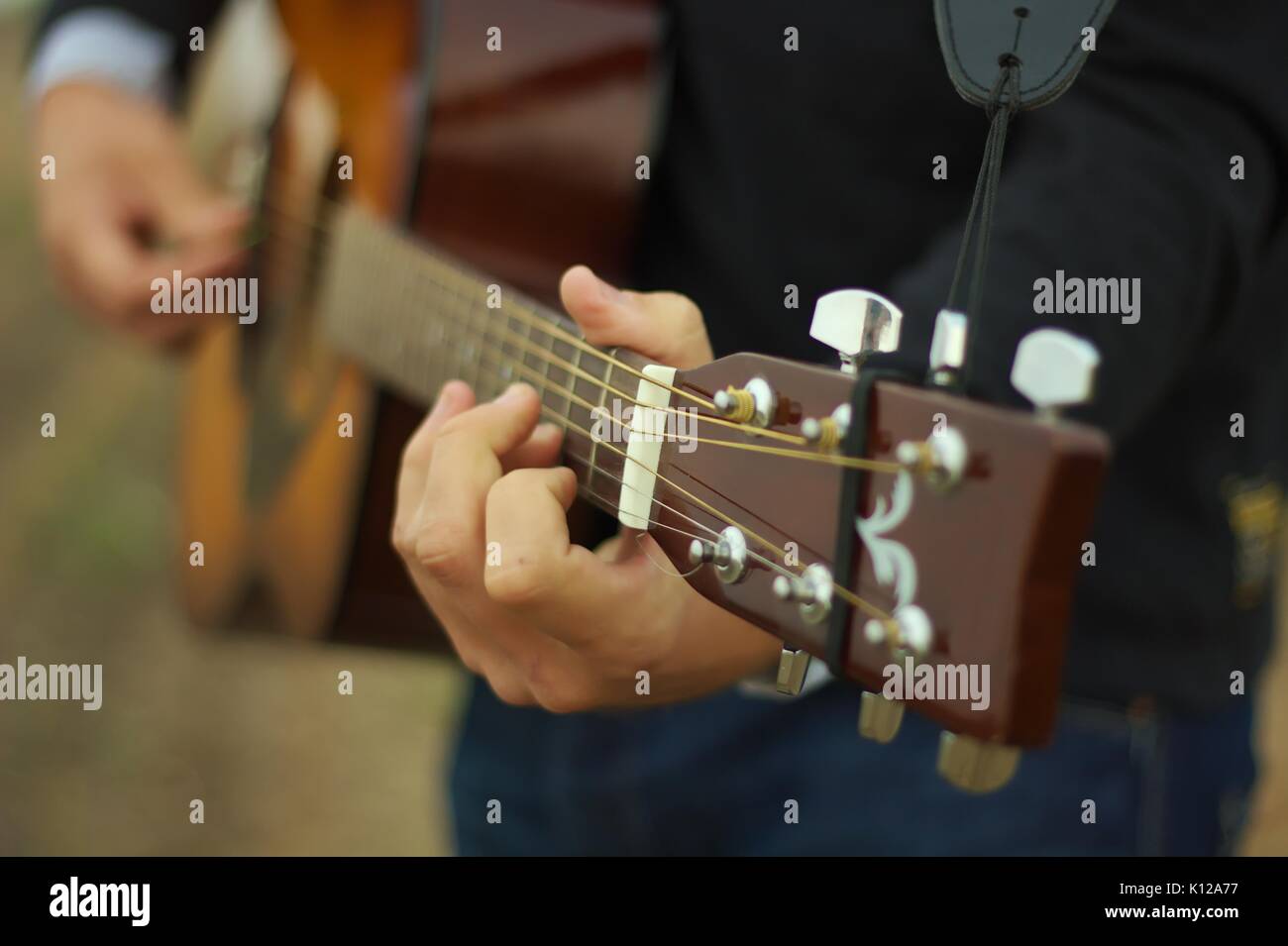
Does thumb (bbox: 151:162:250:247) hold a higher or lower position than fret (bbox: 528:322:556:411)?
higher

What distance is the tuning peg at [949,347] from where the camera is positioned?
18.5 inches

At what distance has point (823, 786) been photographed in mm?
1052

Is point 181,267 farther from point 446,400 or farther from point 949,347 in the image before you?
point 949,347

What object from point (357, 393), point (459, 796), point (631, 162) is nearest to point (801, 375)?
point (631, 162)

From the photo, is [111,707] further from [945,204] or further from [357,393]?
[945,204]

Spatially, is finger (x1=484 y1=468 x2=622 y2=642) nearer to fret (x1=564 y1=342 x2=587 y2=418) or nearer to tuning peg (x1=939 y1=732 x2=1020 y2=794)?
fret (x1=564 y1=342 x2=587 y2=418)

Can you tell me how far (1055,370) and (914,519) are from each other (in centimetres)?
9

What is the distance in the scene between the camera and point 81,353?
144 inches

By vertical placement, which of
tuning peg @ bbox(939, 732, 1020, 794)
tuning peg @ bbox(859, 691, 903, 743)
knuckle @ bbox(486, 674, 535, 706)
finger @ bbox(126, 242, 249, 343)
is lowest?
tuning peg @ bbox(939, 732, 1020, 794)

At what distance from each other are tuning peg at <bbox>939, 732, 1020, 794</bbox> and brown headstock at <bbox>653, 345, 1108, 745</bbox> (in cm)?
2

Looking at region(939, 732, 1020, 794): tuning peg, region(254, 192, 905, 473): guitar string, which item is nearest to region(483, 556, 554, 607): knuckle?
region(254, 192, 905, 473): guitar string

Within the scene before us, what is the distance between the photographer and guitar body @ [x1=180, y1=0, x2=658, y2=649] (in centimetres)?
105

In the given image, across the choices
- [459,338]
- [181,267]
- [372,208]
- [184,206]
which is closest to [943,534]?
[459,338]

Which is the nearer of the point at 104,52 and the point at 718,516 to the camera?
the point at 718,516
